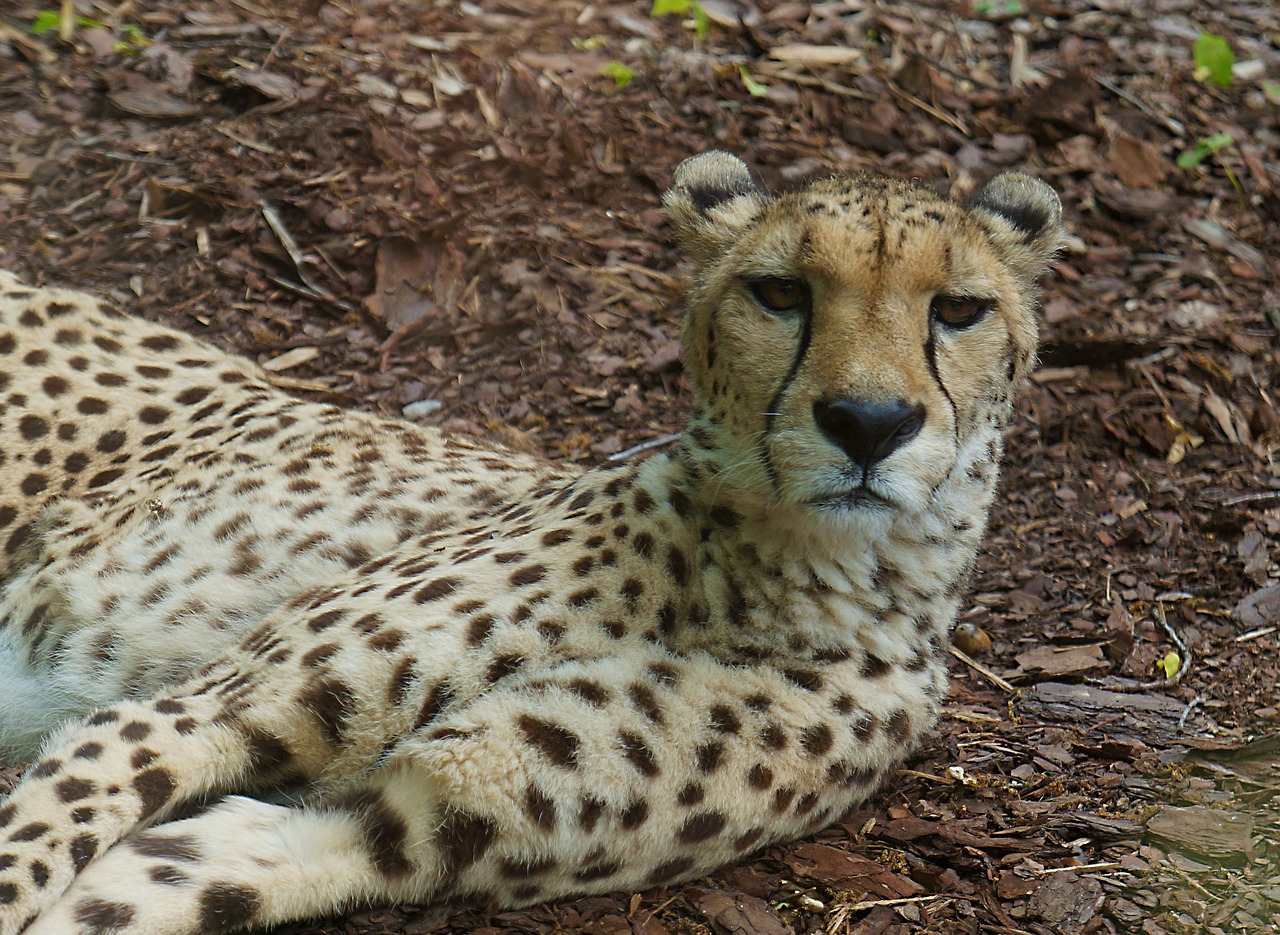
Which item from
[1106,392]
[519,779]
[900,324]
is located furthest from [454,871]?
[1106,392]

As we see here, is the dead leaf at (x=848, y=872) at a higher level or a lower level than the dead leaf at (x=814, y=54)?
lower

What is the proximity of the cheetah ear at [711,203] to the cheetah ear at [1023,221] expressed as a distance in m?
0.58

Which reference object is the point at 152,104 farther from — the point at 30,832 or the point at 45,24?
the point at 30,832

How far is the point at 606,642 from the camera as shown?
10.8 ft

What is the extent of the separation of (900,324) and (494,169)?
344cm

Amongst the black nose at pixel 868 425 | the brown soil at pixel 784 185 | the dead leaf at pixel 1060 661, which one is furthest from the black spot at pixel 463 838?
the dead leaf at pixel 1060 661

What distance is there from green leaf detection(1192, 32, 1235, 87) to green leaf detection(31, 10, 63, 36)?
17.7 ft

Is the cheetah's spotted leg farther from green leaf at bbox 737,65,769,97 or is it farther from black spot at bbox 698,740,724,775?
green leaf at bbox 737,65,769,97

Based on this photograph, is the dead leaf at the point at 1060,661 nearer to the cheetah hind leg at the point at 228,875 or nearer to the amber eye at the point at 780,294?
the amber eye at the point at 780,294

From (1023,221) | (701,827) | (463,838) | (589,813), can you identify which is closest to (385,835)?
(463,838)

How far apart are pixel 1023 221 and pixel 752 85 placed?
325 cm

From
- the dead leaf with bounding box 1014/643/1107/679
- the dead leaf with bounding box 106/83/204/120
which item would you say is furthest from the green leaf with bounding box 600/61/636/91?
the dead leaf with bounding box 1014/643/1107/679

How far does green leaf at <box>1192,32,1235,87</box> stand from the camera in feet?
22.8

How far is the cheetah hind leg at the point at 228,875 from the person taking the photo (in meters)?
2.83
